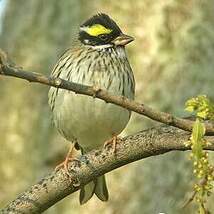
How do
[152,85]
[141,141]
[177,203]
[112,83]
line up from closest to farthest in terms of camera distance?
1. [141,141]
2. [112,83]
3. [177,203]
4. [152,85]

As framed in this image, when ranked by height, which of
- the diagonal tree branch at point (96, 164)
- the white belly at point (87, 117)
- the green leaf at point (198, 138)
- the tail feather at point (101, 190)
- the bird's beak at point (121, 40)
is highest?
the green leaf at point (198, 138)

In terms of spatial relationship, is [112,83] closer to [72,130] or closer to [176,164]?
[72,130]

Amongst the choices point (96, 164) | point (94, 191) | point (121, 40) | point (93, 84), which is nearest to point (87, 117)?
point (93, 84)

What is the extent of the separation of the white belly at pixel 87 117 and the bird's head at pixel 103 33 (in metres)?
0.49

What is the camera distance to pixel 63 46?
798 centimetres

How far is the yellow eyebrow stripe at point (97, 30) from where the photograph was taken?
5.20 metres

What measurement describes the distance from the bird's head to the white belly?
49 cm

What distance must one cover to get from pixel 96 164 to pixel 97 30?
192 centimetres

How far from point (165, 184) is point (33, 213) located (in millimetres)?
2912

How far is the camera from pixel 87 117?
489cm

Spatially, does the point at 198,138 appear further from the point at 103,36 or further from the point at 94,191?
the point at 103,36

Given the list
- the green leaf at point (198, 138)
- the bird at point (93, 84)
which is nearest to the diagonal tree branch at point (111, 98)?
the green leaf at point (198, 138)

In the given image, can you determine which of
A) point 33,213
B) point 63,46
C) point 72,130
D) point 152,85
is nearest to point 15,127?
point 63,46

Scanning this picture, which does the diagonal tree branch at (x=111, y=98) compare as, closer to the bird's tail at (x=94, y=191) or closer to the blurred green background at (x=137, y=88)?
the bird's tail at (x=94, y=191)
